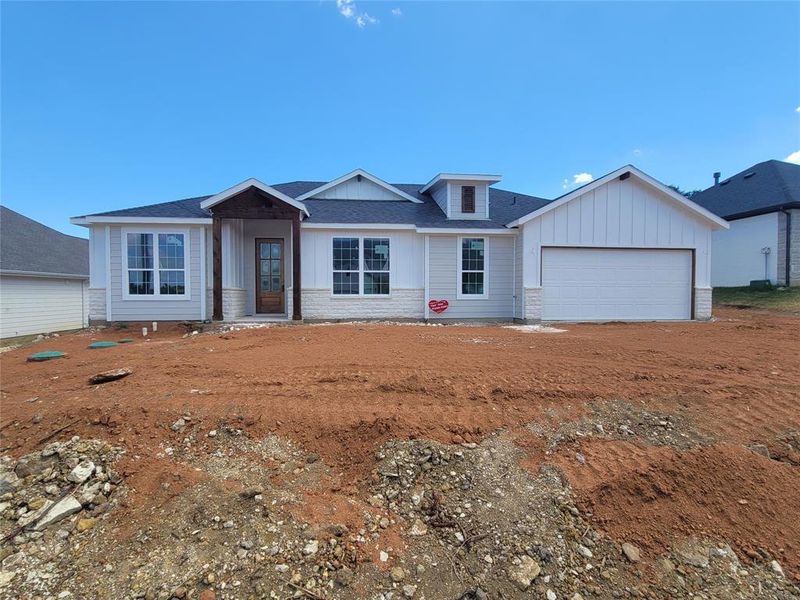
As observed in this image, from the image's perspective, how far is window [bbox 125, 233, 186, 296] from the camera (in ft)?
38.1

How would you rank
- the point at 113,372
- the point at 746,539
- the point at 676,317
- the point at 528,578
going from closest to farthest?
the point at 528,578 → the point at 746,539 → the point at 113,372 → the point at 676,317

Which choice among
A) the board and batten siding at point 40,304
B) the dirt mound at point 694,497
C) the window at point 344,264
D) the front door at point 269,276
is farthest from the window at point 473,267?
the board and batten siding at point 40,304

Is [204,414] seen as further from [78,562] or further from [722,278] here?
[722,278]

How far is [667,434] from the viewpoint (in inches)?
157

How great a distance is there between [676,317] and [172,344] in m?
14.0

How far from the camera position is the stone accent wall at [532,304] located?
1226 cm

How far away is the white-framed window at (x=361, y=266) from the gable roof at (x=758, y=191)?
719 inches

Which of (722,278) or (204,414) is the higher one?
(722,278)

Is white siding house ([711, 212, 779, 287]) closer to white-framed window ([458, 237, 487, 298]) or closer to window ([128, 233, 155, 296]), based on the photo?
white-framed window ([458, 237, 487, 298])

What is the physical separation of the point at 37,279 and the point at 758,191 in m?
32.6

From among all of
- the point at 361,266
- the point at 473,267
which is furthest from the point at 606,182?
the point at 361,266

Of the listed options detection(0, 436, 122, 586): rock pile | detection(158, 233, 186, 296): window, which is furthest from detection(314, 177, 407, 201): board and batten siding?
detection(0, 436, 122, 586): rock pile

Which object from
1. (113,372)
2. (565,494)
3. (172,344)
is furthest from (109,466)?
(172,344)

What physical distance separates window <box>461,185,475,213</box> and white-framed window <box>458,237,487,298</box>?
62.8 inches
